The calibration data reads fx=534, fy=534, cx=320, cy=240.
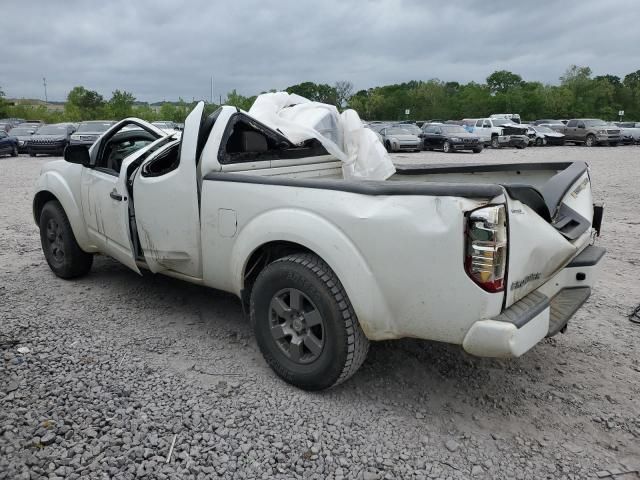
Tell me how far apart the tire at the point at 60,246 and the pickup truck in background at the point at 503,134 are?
27120 millimetres

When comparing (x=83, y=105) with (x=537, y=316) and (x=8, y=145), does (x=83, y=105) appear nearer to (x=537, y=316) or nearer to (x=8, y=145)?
(x=8, y=145)

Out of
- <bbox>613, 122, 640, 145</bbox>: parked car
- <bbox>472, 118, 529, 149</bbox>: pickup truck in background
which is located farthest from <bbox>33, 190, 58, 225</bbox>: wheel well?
<bbox>613, 122, 640, 145</bbox>: parked car

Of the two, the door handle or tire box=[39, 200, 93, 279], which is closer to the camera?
the door handle

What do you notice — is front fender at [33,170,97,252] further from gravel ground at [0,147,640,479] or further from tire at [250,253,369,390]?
tire at [250,253,369,390]

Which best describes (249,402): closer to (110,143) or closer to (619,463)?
→ (619,463)

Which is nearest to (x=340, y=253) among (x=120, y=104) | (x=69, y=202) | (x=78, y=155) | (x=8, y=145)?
(x=78, y=155)

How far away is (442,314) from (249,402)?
4.16 ft

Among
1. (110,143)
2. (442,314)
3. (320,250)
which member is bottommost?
(442,314)

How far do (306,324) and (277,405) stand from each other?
50 centimetres

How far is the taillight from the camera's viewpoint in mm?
2502

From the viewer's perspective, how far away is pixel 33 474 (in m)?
2.49

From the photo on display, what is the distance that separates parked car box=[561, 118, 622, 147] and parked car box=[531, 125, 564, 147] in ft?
2.31

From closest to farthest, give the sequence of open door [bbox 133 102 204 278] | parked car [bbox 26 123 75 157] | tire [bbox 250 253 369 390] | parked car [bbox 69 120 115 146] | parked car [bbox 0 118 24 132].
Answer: tire [bbox 250 253 369 390] < open door [bbox 133 102 204 278] < parked car [bbox 69 120 115 146] < parked car [bbox 26 123 75 157] < parked car [bbox 0 118 24 132]

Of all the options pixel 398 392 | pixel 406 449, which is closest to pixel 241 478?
pixel 406 449
